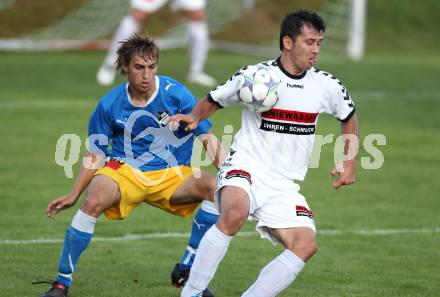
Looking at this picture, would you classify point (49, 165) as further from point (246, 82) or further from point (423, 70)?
point (423, 70)

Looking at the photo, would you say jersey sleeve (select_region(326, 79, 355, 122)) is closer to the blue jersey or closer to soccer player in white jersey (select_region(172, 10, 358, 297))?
soccer player in white jersey (select_region(172, 10, 358, 297))

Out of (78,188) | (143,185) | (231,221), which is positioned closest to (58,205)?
(78,188)

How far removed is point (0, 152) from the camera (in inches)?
507

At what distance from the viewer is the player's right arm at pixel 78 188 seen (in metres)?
7.04

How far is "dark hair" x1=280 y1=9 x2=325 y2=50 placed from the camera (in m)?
6.81

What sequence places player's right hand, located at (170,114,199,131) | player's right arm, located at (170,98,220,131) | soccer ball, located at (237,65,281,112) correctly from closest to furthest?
soccer ball, located at (237,65,281,112) → player's right hand, located at (170,114,199,131) → player's right arm, located at (170,98,220,131)

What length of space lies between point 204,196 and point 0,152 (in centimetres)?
605

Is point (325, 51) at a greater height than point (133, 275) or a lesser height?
greater

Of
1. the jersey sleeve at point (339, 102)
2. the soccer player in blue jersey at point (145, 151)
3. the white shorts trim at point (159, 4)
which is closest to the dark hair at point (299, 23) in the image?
the jersey sleeve at point (339, 102)

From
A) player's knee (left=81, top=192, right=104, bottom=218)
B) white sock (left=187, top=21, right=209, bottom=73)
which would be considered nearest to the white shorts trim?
white sock (left=187, top=21, right=209, bottom=73)

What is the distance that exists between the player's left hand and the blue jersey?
1058 millimetres

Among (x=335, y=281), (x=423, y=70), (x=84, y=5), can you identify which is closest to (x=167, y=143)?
(x=335, y=281)

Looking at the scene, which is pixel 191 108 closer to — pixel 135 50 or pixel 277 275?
pixel 135 50

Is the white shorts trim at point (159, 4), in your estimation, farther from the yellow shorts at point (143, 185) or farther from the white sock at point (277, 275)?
the white sock at point (277, 275)
